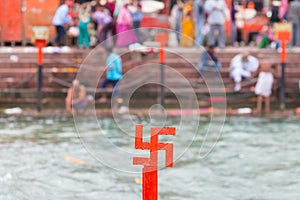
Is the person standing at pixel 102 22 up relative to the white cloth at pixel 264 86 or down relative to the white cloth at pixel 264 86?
up

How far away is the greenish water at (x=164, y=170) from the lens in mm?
11117

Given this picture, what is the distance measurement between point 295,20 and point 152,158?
18.7 m

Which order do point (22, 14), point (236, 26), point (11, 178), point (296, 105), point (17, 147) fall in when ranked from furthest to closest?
1. point (236, 26)
2. point (22, 14)
3. point (296, 105)
4. point (17, 147)
5. point (11, 178)

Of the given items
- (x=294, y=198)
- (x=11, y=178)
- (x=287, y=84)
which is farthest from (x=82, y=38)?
(x=294, y=198)

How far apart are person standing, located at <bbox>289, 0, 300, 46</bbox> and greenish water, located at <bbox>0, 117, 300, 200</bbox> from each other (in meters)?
7.11

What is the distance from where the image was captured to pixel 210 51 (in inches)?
822

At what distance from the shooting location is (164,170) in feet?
42.3

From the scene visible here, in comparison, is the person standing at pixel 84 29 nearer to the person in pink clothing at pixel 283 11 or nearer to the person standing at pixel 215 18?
the person standing at pixel 215 18

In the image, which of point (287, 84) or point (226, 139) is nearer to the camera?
point (226, 139)

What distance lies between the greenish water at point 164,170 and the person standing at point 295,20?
23.3 ft

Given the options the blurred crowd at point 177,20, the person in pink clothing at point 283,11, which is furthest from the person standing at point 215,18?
the person in pink clothing at point 283,11

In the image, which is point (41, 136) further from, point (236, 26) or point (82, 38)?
point (236, 26)

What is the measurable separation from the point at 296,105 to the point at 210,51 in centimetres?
241

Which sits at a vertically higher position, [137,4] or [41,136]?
[137,4]
